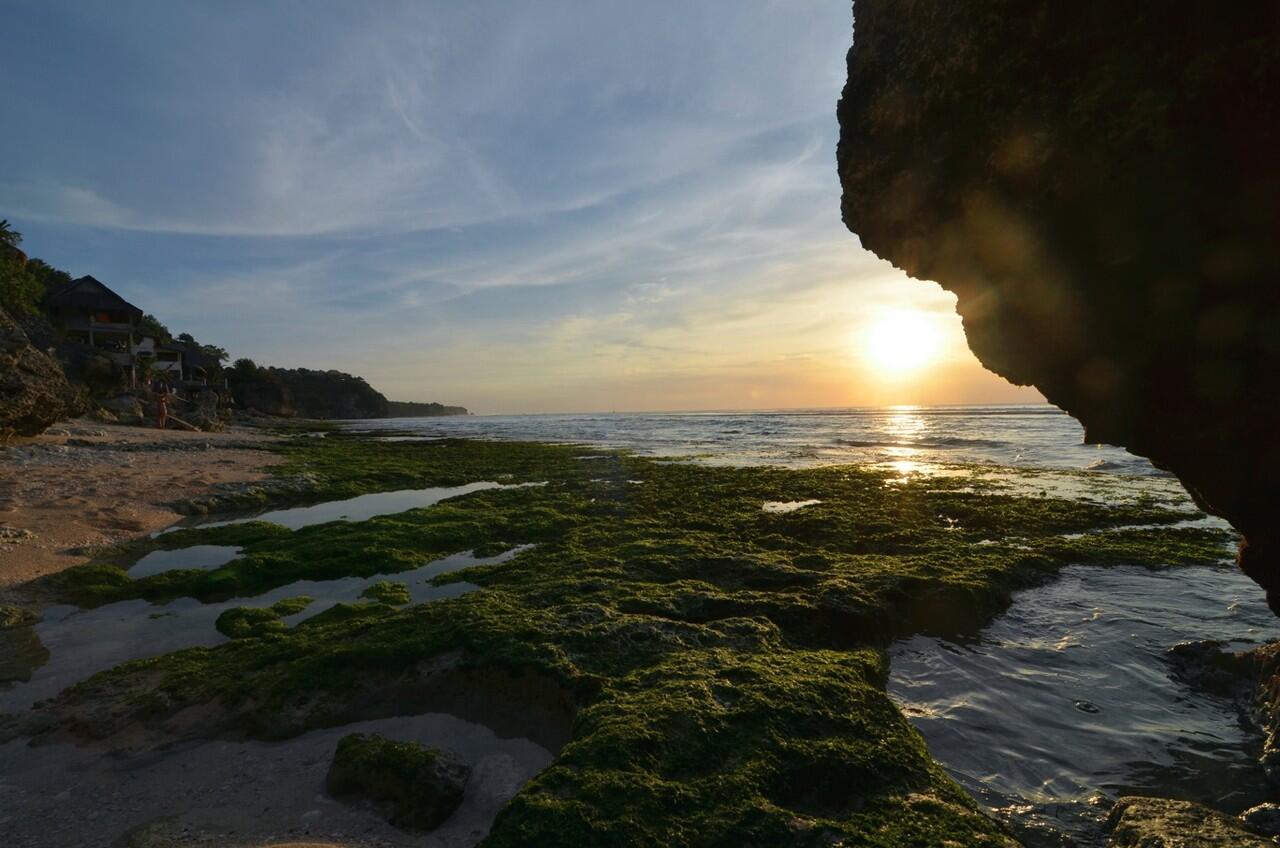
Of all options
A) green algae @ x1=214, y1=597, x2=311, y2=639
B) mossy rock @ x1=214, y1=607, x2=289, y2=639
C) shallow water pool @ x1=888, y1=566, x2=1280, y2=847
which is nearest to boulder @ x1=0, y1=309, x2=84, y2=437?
green algae @ x1=214, y1=597, x2=311, y2=639

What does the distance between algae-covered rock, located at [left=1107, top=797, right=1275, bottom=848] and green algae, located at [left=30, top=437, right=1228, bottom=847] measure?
34.4 inches

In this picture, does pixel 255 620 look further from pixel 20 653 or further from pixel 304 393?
pixel 304 393

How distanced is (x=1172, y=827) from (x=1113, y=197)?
4.29 m

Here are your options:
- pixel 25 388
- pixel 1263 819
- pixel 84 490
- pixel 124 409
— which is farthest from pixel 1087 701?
pixel 124 409

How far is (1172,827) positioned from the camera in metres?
3.78

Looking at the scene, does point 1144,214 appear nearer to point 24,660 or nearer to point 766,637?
point 766,637

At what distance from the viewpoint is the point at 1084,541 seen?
12008 millimetres

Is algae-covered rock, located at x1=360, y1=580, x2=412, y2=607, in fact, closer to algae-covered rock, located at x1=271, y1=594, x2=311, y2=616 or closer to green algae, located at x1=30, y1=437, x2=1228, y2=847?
green algae, located at x1=30, y1=437, x2=1228, y2=847

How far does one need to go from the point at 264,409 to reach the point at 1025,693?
114 m

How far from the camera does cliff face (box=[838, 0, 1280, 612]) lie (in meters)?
4.03

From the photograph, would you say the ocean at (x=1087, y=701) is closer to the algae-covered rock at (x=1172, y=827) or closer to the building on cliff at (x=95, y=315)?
the algae-covered rock at (x=1172, y=827)

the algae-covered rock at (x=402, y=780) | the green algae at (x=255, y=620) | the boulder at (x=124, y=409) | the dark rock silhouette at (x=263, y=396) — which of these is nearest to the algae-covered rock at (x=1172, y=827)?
the algae-covered rock at (x=402, y=780)

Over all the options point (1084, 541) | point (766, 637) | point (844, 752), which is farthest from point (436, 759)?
point (1084, 541)

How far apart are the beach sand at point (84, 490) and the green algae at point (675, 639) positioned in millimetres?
1298
